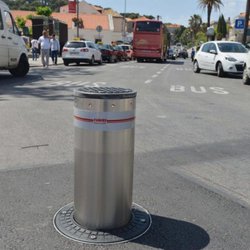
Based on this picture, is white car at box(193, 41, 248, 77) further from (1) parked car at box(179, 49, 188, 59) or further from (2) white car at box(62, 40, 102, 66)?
(1) parked car at box(179, 49, 188, 59)

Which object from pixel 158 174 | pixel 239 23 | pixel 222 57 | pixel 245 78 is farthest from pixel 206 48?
pixel 158 174

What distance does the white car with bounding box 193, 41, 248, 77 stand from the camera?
1792 cm

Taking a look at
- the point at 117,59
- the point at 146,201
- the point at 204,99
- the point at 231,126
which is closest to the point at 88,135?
the point at 146,201

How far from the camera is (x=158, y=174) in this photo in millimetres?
4680

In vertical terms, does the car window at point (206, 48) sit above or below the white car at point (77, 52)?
above

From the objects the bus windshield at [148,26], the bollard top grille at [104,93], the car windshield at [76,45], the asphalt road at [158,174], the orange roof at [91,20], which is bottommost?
the asphalt road at [158,174]

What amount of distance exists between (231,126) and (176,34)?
19109 centimetres

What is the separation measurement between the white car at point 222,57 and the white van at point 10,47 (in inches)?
338

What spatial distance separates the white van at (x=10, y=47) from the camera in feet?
44.9

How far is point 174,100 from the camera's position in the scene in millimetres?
10469

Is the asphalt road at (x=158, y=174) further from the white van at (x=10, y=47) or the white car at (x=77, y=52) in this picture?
the white car at (x=77, y=52)

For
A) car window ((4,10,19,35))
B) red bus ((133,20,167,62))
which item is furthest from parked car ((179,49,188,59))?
car window ((4,10,19,35))

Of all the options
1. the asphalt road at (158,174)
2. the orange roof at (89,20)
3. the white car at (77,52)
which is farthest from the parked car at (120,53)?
the orange roof at (89,20)

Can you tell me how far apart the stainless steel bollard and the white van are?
11.3m
